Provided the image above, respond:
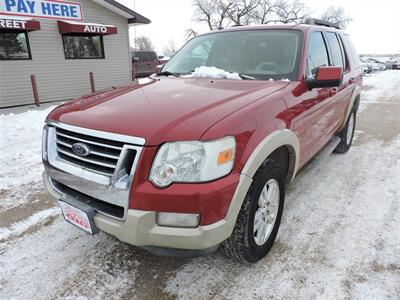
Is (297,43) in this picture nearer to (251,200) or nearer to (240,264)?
(251,200)

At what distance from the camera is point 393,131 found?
659 centimetres

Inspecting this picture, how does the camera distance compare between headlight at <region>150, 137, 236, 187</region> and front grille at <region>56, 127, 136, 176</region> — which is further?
front grille at <region>56, 127, 136, 176</region>

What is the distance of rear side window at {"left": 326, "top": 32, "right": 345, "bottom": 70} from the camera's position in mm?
3978

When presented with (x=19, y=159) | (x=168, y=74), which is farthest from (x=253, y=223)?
(x=19, y=159)

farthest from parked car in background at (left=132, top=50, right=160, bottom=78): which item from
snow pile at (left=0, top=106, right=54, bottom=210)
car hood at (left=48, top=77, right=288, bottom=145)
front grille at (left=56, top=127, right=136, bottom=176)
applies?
front grille at (left=56, top=127, right=136, bottom=176)

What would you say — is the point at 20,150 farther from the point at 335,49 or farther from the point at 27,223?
the point at 335,49

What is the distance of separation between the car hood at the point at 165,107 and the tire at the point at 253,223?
1.71 feet

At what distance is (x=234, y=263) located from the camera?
2.54 metres

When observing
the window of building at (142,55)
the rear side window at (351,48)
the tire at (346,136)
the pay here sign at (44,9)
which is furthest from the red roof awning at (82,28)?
the tire at (346,136)

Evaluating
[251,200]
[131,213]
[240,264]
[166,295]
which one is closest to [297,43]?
[251,200]

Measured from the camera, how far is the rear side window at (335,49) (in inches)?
157

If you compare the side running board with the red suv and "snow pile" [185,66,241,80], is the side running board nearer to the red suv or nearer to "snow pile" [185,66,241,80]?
the red suv

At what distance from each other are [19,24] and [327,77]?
33.5 feet

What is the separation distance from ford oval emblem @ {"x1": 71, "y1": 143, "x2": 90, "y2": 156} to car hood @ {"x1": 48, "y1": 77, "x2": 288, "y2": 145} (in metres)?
0.14
